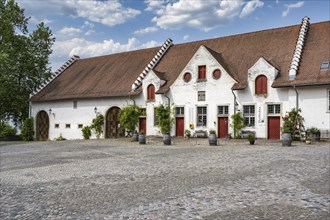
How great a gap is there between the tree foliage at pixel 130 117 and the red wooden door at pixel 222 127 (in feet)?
24.3

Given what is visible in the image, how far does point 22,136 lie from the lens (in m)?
39.3

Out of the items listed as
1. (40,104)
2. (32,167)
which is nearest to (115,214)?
(32,167)

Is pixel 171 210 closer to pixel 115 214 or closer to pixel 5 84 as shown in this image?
pixel 115 214

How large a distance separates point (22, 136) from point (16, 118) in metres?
5.28

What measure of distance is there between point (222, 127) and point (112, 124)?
36.9 feet

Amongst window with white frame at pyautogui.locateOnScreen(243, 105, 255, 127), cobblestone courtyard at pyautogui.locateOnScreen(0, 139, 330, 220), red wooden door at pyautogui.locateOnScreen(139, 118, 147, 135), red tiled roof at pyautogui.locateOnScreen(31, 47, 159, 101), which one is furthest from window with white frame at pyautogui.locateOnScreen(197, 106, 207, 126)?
cobblestone courtyard at pyautogui.locateOnScreen(0, 139, 330, 220)

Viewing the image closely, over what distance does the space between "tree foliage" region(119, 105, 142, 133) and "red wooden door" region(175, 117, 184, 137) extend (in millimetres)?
3542

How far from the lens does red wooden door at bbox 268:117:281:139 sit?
2559 centimetres

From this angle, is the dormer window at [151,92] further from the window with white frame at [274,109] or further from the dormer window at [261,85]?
the window with white frame at [274,109]

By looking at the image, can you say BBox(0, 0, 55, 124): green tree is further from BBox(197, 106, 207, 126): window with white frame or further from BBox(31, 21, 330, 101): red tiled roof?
BBox(197, 106, 207, 126): window with white frame

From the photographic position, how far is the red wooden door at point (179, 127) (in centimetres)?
2994

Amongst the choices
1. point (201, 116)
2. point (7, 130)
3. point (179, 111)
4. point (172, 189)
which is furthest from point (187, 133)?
point (7, 130)

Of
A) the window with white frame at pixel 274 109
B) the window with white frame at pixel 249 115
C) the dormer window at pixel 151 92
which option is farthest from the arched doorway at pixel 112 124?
the window with white frame at pixel 274 109

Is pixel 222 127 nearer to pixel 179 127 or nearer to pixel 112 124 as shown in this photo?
pixel 179 127
